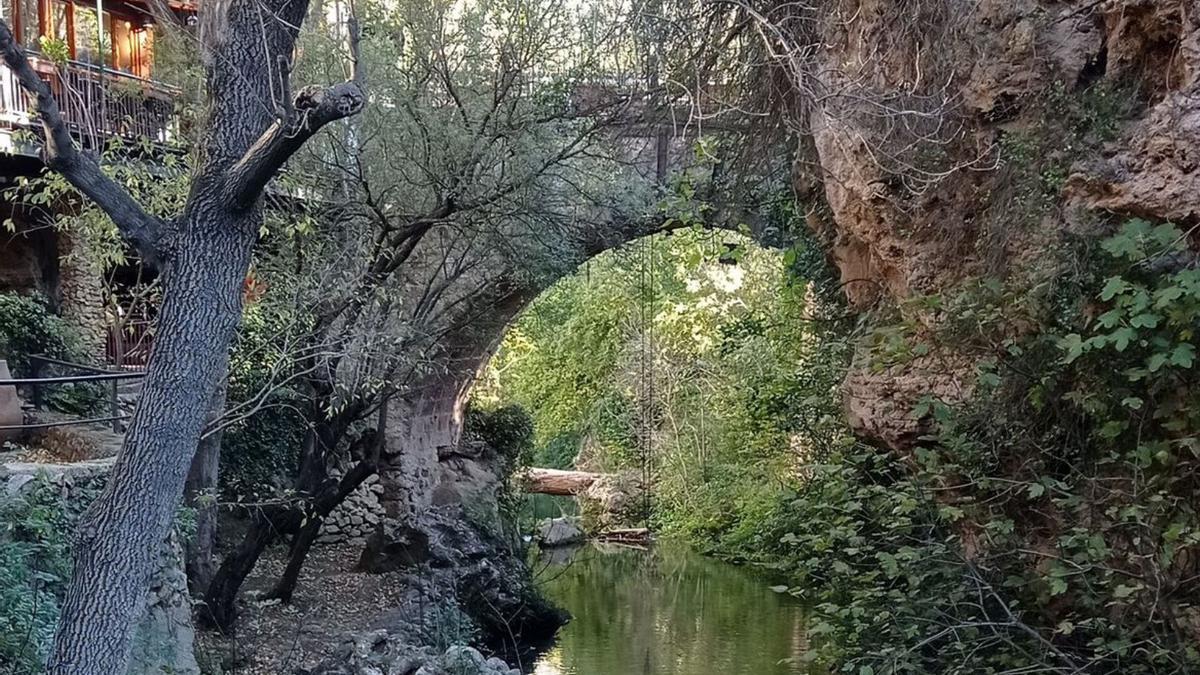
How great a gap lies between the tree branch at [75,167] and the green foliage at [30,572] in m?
1.89

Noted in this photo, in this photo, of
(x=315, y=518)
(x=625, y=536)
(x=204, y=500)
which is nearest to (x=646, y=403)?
(x=625, y=536)

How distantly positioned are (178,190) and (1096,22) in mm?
4496

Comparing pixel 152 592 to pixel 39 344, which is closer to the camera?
pixel 152 592

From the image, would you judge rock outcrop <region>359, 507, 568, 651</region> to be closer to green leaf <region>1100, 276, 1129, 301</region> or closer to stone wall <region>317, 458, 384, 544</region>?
stone wall <region>317, 458, 384, 544</region>

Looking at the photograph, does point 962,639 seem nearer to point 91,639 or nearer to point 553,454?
point 91,639

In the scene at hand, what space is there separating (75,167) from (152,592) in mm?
2474

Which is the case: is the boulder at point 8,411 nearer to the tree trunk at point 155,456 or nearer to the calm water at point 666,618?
the tree trunk at point 155,456

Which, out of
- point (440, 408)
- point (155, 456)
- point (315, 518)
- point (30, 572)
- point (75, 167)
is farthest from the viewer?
point (440, 408)

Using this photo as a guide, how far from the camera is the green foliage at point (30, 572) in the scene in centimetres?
351

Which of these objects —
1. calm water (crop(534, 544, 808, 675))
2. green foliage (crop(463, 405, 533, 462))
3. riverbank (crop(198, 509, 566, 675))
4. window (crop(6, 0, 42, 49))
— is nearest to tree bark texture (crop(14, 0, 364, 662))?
riverbank (crop(198, 509, 566, 675))

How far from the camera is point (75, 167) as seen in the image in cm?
246

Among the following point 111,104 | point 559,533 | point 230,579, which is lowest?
point 559,533

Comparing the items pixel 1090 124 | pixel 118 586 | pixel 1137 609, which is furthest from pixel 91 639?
pixel 1090 124

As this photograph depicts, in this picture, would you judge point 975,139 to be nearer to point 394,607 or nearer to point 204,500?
point 204,500
